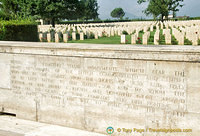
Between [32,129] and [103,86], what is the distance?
175 centimetres

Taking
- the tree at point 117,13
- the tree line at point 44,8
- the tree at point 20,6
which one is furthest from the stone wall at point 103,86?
the tree at point 117,13

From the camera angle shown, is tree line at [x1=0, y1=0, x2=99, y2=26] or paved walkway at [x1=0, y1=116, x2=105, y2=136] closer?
paved walkway at [x1=0, y1=116, x2=105, y2=136]

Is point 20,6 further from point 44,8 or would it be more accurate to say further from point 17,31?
point 17,31

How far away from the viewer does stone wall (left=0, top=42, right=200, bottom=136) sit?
13.3 feet

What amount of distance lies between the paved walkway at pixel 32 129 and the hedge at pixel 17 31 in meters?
3.93

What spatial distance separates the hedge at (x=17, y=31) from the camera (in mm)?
8475

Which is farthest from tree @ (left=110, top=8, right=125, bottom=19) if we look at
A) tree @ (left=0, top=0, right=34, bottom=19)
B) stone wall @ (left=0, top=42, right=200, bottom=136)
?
stone wall @ (left=0, top=42, right=200, bottom=136)

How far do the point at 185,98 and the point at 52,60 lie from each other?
2.78 m

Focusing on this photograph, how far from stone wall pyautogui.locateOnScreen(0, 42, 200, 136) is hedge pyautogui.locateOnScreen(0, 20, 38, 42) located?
310cm

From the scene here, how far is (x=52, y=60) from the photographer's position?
515 centimetres

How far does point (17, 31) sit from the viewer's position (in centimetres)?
955

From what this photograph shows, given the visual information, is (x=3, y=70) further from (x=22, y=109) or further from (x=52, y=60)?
(x=52, y=60)

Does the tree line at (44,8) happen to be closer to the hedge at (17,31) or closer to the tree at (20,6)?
the tree at (20,6)

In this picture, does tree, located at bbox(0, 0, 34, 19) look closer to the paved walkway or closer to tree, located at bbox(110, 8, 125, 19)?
the paved walkway
